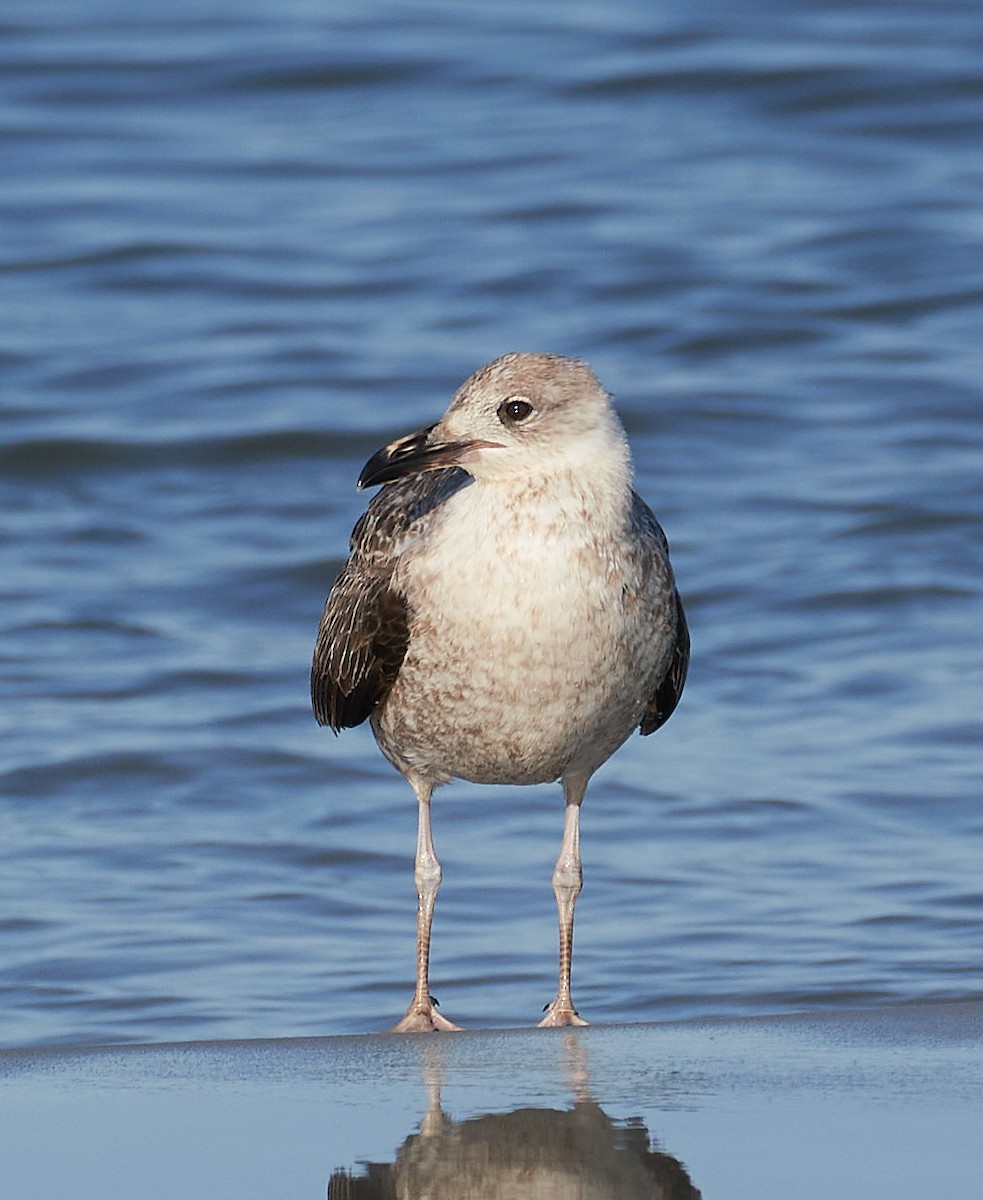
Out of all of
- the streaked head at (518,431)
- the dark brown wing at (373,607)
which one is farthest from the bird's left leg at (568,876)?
the streaked head at (518,431)

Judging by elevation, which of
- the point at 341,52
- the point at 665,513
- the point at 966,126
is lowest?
the point at 665,513

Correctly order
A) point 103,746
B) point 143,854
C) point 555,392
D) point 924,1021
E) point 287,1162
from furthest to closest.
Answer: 1. point 103,746
2. point 143,854
3. point 555,392
4. point 924,1021
5. point 287,1162

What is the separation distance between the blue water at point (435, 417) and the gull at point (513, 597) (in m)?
1.11

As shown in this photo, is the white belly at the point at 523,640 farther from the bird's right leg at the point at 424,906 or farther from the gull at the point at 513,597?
the bird's right leg at the point at 424,906

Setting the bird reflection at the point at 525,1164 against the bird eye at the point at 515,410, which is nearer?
the bird reflection at the point at 525,1164

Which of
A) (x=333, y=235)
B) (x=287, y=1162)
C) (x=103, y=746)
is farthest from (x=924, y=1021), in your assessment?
(x=333, y=235)

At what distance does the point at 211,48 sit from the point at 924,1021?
59.7 feet

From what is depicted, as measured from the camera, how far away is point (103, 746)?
32.8 ft

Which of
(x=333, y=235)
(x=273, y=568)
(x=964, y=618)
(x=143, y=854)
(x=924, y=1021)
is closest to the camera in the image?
(x=924, y=1021)

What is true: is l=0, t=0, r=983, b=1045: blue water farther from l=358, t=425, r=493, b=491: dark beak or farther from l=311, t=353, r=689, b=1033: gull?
l=358, t=425, r=493, b=491: dark beak

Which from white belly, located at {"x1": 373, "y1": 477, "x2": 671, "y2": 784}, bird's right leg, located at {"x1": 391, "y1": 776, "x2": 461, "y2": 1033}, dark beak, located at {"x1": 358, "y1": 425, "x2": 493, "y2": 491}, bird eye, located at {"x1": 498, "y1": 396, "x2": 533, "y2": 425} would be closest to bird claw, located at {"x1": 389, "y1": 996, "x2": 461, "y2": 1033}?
bird's right leg, located at {"x1": 391, "y1": 776, "x2": 461, "y2": 1033}

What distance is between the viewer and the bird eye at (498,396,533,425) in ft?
20.5

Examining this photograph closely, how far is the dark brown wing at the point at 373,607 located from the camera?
6805 mm

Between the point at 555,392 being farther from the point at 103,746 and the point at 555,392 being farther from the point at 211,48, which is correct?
the point at 211,48
